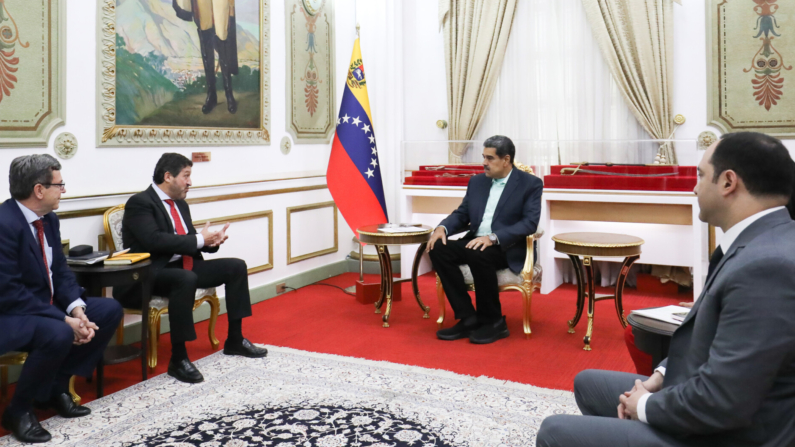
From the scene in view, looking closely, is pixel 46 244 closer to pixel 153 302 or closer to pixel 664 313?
pixel 153 302

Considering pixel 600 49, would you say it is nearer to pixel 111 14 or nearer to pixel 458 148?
pixel 458 148

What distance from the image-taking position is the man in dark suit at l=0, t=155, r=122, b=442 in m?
2.90

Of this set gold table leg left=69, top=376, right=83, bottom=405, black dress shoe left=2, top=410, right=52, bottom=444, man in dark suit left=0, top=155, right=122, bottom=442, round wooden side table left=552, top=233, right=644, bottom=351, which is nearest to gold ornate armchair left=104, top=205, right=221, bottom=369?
man in dark suit left=0, top=155, right=122, bottom=442

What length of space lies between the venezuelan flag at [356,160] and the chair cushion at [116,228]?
85.9 inches

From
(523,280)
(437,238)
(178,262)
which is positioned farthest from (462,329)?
(178,262)

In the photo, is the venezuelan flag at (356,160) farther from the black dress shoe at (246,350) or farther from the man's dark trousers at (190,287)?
the black dress shoe at (246,350)

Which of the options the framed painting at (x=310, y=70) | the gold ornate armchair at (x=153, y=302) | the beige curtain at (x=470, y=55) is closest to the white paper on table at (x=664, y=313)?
the gold ornate armchair at (x=153, y=302)

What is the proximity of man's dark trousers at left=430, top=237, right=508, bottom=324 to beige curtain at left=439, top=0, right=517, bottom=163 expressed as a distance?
2.54 m

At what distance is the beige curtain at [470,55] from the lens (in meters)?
6.66

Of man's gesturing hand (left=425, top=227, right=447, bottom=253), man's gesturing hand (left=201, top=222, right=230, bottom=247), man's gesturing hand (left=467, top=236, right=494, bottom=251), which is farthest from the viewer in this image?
man's gesturing hand (left=425, top=227, right=447, bottom=253)

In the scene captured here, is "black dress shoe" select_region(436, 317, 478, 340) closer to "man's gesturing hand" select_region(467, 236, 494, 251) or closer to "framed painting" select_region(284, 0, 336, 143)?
"man's gesturing hand" select_region(467, 236, 494, 251)

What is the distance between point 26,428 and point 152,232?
1294 millimetres

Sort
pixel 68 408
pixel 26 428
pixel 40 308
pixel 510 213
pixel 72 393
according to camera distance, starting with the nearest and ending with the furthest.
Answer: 1. pixel 26 428
2. pixel 40 308
3. pixel 68 408
4. pixel 72 393
5. pixel 510 213

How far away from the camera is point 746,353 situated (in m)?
1.36
